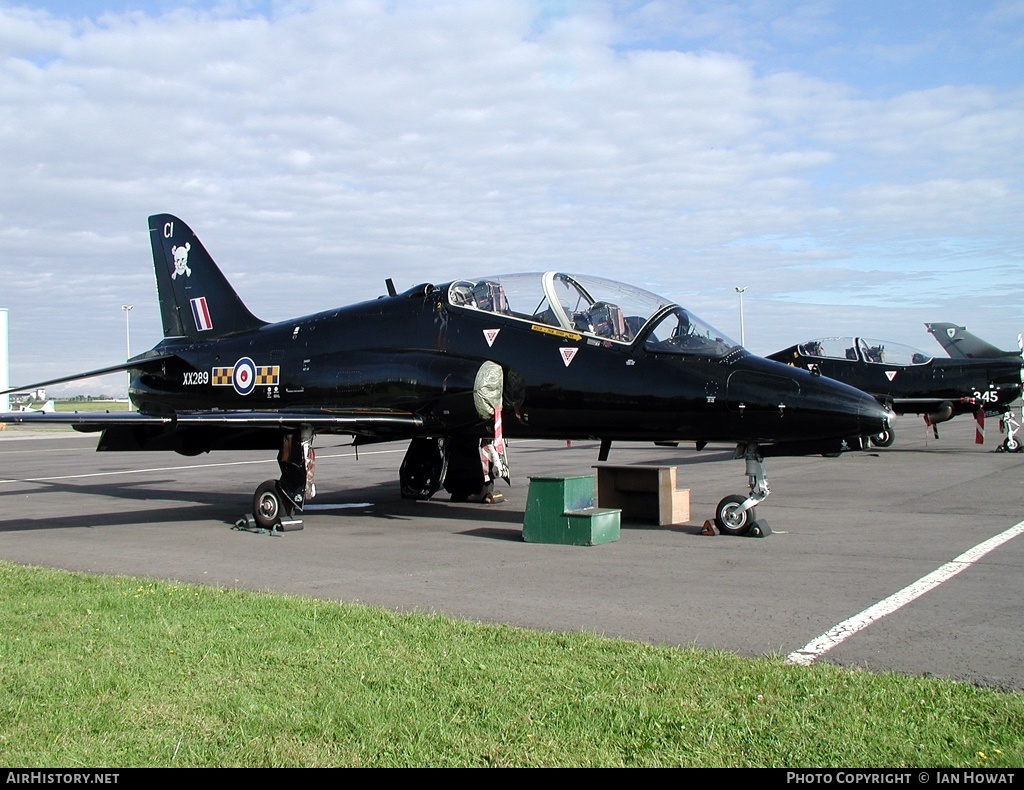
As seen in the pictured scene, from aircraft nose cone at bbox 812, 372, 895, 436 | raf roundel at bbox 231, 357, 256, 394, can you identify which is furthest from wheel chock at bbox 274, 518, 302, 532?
aircraft nose cone at bbox 812, 372, 895, 436

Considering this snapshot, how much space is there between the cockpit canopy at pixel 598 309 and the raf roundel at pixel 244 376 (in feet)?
12.9

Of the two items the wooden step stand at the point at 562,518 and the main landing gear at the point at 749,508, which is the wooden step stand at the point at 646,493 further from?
the wooden step stand at the point at 562,518

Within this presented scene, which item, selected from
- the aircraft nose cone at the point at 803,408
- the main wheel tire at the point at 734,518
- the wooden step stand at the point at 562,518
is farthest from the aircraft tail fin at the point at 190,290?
the aircraft nose cone at the point at 803,408

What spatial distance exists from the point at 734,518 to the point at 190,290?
34.7 ft

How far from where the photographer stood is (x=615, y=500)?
40.4ft

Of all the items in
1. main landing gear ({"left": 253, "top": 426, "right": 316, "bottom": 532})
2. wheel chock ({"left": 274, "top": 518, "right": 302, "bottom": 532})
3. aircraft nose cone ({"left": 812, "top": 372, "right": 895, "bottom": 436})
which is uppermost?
aircraft nose cone ({"left": 812, "top": 372, "right": 895, "bottom": 436})

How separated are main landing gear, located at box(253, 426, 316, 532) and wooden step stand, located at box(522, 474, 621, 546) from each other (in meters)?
3.23

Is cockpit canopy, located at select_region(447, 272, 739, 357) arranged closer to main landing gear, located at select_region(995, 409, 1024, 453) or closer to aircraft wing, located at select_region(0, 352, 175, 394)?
aircraft wing, located at select_region(0, 352, 175, 394)

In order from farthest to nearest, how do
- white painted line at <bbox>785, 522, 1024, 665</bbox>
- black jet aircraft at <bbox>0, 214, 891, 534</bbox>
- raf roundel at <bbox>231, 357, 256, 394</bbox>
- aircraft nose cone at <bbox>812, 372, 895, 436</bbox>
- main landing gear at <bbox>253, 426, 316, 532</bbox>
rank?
raf roundel at <bbox>231, 357, 256, 394</bbox>, main landing gear at <bbox>253, 426, 316, 532</bbox>, black jet aircraft at <bbox>0, 214, 891, 534</bbox>, aircraft nose cone at <bbox>812, 372, 895, 436</bbox>, white painted line at <bbox>785, 522, 1024, 665</bbox>

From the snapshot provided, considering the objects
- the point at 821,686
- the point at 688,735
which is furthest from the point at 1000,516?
the point at 688,735

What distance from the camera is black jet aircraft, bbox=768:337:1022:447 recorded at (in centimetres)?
2422

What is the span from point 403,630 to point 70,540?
667 centimetres

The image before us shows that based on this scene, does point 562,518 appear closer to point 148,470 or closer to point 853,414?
point 853,414
